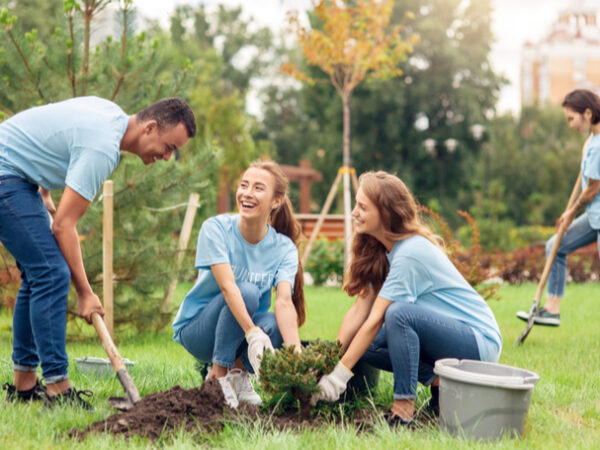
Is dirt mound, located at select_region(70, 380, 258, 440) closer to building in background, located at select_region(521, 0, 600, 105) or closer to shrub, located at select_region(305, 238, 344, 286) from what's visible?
shrub, located at select_region(305, 238, 344, 286)

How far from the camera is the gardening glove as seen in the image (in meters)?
2.75

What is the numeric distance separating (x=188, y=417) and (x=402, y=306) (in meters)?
0.99

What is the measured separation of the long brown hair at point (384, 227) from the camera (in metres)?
2.91

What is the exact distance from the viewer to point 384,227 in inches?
117

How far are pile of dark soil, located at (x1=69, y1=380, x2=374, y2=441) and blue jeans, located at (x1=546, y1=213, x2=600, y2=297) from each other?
2.77 m

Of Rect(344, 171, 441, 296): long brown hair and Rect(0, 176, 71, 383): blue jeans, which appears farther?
Rect(344, 171, 441, 296): long brown hair

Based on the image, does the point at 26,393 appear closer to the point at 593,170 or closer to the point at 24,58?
the point at 24,58

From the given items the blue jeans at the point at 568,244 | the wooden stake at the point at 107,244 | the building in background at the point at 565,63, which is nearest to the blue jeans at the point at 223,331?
the wooden stake at the point at 107,244

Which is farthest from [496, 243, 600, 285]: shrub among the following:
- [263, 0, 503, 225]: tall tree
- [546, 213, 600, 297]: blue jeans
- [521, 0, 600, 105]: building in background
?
[521, 0, 600, 105]: building in background

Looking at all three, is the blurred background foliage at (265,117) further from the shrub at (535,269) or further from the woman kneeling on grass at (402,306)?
the shrub at (535,269)

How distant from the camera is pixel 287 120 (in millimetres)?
32344

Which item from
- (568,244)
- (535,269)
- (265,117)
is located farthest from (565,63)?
(568,244)

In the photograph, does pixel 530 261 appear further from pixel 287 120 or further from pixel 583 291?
pixel 287 120

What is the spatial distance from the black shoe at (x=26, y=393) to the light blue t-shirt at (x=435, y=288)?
165cm
